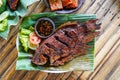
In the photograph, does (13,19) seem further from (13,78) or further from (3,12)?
(13,78)

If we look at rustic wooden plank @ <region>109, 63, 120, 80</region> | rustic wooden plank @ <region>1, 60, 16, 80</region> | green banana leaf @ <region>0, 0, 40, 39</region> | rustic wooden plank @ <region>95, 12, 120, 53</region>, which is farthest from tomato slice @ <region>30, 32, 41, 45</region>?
rustic wooden plank @ <region>109, 63, 120, 80</region>

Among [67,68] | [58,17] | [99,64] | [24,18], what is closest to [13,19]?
[24,18]

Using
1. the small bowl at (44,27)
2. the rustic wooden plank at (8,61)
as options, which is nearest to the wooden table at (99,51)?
the rustic wooden plank at (8,61)

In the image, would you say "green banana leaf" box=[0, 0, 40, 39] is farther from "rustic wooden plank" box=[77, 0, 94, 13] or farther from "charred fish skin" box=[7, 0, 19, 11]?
"rustic wooden plank" box=[77, 0, 94, 13]

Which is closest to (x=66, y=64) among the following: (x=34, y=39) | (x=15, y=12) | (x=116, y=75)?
(x=34, y=39)

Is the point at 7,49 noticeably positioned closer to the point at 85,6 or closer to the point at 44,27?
the point at 44,27

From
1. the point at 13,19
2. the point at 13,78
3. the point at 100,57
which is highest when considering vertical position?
the point at 13,19
